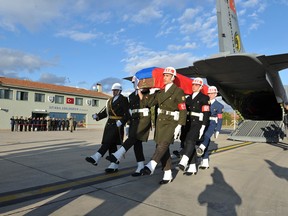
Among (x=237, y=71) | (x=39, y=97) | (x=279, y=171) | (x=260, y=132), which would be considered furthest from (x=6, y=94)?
(x=279, y=171)

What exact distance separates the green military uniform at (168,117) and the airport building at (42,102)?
27.0 meters

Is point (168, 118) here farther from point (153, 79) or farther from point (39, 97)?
point (39, 97)

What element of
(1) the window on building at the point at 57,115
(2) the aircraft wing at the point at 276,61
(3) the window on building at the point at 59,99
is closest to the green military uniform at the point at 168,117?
(2) the aircraft wing at the point at 276,61

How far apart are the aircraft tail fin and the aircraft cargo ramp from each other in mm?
4443

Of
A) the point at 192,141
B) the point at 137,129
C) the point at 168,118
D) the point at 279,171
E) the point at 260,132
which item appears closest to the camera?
the point at 168,118

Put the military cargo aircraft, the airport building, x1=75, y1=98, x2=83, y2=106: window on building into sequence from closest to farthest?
the military cargo aircraft, the airport building, x1=75, y1=98, x2=83, y2=106: window on building

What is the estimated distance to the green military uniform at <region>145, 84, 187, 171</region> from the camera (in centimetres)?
449

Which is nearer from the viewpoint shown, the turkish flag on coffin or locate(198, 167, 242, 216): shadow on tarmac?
locate(198, 167, 242, 216): shadow on tarmac

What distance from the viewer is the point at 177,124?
4.56 metres

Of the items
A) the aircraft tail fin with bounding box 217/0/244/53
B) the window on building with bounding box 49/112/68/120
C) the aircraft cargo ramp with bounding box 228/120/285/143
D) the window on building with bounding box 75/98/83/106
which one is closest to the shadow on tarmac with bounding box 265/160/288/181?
the aircraft cargo ramp with bounding box 228/120/285/143

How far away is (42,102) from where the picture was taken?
36.7 meters

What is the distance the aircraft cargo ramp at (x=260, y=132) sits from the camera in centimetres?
1289

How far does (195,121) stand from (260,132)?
9901 millimetres

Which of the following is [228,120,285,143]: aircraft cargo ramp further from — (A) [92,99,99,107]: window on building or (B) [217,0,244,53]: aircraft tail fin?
(A) [92,99,99,107]: window on building
